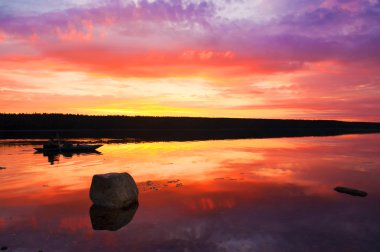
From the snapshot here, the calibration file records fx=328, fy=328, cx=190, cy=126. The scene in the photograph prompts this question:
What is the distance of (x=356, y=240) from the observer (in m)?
9.99

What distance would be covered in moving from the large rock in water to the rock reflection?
236 mm

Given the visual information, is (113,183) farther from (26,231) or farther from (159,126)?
(159,126)

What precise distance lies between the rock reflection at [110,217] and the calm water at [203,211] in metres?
0.15

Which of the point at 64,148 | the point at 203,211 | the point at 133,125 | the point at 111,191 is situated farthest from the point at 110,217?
the point at 133,125

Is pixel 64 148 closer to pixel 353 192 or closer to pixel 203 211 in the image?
pixel 203 211

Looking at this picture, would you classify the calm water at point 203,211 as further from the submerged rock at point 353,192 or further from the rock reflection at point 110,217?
the submerged rock at point 353,192

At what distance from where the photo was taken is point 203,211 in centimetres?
1302

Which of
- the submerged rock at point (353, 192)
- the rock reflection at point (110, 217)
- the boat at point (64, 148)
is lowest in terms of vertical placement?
the rock reflection at point (110, 217)

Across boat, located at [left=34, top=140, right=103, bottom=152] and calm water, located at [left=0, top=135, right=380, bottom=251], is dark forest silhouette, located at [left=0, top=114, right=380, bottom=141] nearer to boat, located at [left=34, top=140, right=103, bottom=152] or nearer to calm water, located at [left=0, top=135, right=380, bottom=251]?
boat, located at [left=34, top=140, right=103, bottom=152]

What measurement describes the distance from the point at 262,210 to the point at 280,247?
3725mm

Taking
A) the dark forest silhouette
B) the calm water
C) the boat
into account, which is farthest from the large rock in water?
the dark forest silhouette

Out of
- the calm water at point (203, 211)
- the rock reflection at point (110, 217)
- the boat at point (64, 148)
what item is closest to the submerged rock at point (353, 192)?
the calm water at point (203, 211)

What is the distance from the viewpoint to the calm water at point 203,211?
9.75m

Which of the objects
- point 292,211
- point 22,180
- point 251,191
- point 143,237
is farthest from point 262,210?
point 22,180
